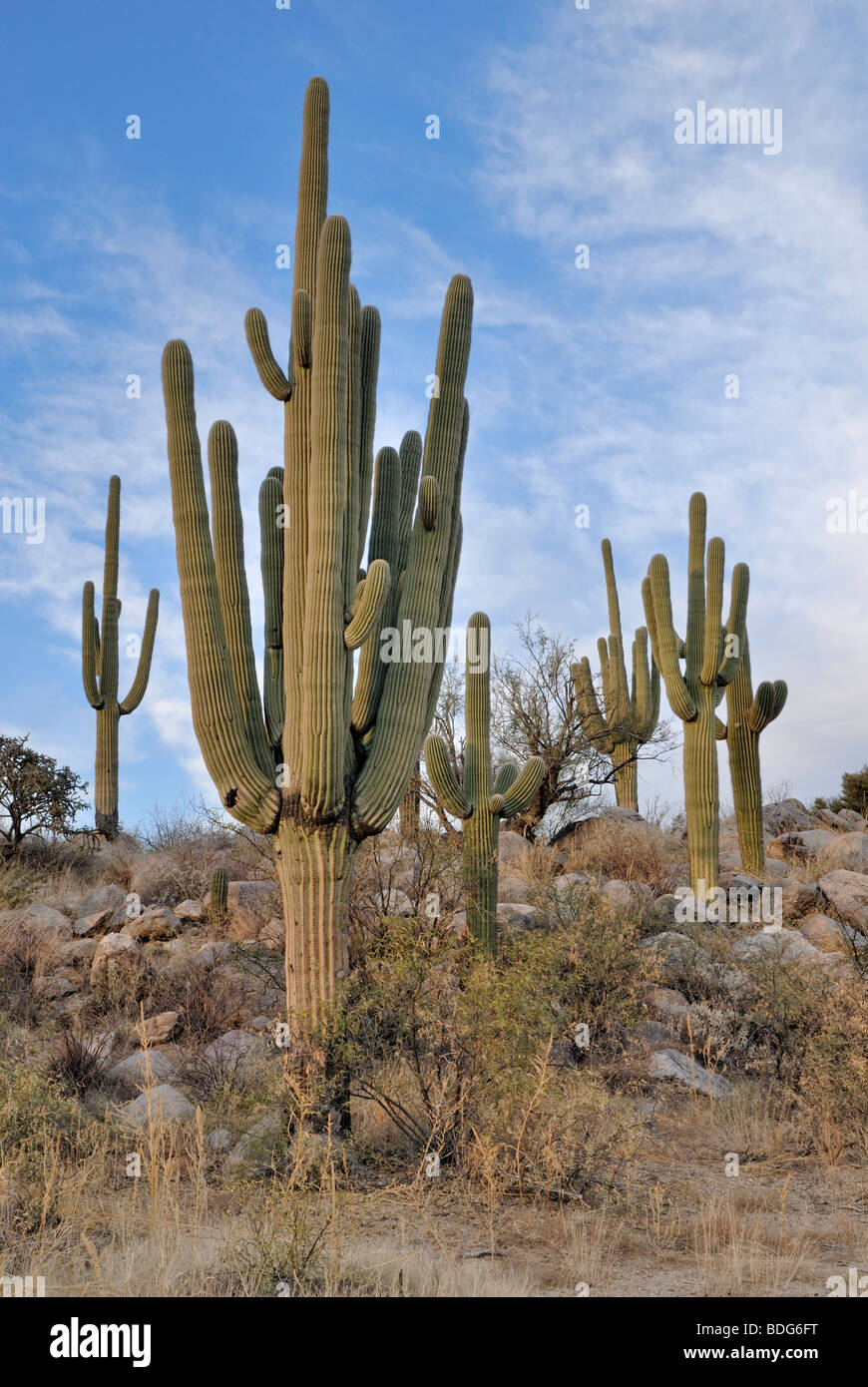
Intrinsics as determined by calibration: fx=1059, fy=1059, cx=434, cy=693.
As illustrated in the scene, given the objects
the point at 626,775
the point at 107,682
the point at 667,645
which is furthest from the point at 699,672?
the point at 107,682

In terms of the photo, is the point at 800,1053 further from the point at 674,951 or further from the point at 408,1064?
the point at 408,1064

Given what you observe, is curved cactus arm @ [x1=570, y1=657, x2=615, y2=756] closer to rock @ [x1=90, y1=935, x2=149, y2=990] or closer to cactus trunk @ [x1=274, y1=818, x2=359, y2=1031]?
rock @ [x1=90, y1=935, x2=149, y2=990]

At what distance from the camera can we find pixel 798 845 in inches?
608

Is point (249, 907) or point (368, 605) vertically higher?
point (368, 605)

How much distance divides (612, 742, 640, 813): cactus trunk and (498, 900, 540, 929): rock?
7.05 meters

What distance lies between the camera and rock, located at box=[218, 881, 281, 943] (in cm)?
1077

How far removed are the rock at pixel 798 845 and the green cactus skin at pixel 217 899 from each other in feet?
26.8

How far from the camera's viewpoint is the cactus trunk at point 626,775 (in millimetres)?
17859

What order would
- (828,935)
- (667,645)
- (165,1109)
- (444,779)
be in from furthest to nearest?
(667,645)
(828,935)
(444,779)
(165,1109)

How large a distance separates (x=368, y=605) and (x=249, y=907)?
541 cm

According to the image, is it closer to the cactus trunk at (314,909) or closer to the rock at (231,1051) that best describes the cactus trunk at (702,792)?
the rock at (231,1051)

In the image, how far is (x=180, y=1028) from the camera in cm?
869

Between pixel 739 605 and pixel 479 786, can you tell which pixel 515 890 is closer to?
pixel 479 786
